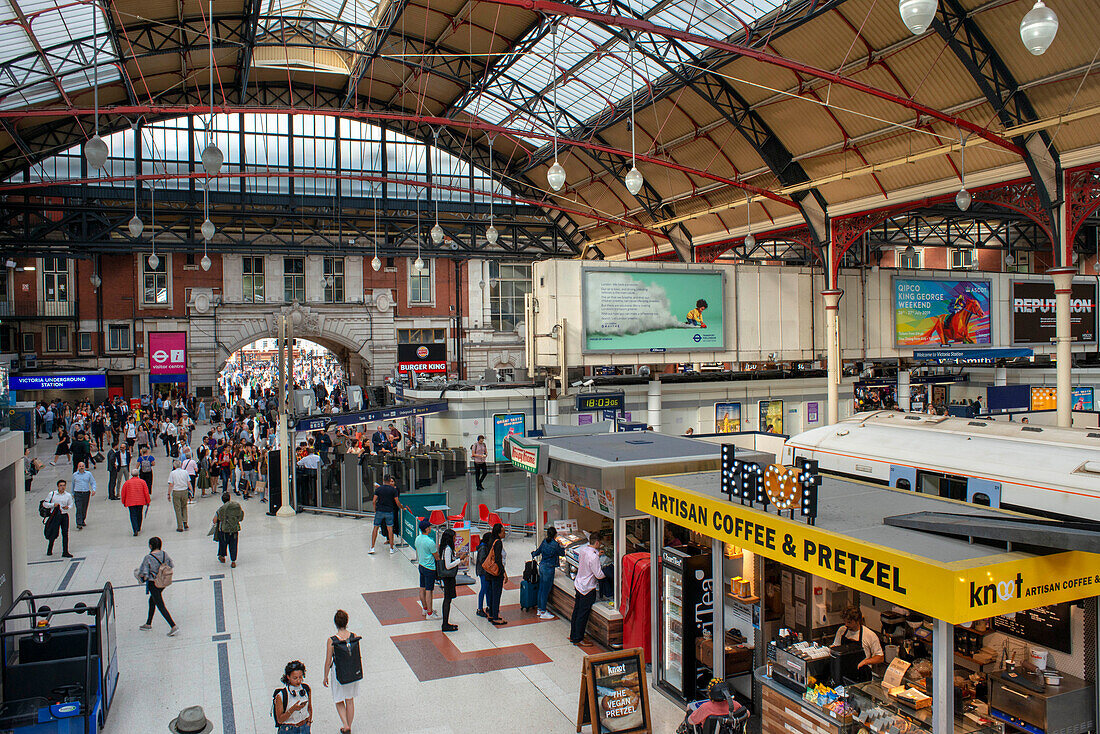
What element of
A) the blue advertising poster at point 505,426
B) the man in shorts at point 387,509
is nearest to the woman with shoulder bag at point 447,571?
the man in shorts at point 387,509

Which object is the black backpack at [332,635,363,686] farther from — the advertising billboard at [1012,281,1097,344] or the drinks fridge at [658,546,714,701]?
the advertising billboard at [1012,281,1097,344]

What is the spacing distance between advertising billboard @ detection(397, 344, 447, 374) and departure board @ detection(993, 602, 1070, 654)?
30831 mm

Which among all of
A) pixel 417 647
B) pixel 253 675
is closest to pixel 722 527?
pixel 417 647

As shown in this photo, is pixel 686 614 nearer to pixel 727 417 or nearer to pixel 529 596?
pixel 529 596

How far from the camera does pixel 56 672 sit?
775cm

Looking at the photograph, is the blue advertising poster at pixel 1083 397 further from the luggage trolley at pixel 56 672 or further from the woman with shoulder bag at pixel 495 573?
the luggage trolley at pixel 56 672

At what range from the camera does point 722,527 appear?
25.5ft

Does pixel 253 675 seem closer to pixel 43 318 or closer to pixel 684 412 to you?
pixel 684 412

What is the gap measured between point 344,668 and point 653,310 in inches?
782

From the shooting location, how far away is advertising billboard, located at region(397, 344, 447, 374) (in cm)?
3628

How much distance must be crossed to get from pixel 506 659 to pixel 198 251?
113 ft

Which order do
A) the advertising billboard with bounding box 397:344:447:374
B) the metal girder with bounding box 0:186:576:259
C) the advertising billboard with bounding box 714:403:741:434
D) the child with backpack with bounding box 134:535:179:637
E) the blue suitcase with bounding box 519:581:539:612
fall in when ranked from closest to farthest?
the child with backpack with bounding box 134:535:179:637, the blue suitcase with bounding box 519:581:539:612, the advertising billboard with bounding box 714:403:741:434, the metal girder with bounding box 0:186:576:259, the advertising billboard with bounding box 397:344:447:374

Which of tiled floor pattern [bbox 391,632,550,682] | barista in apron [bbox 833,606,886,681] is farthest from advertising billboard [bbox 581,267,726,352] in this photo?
barista in apron [bbox 833,606,886,681]

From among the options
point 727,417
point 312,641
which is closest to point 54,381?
point 312,641
